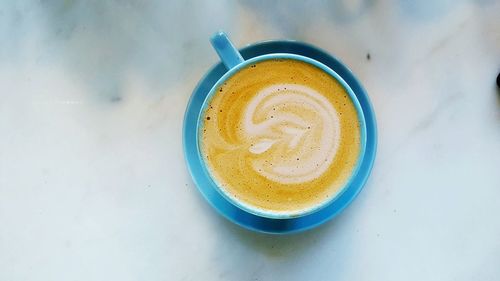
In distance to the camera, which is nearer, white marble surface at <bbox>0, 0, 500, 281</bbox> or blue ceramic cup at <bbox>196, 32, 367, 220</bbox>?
blue ceramic cup at <bbox>196, 32, 367, 220</bbox>

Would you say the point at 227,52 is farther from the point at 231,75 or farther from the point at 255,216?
the point at 255,216

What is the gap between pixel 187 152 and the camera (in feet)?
3.64

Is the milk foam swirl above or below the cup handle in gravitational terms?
below

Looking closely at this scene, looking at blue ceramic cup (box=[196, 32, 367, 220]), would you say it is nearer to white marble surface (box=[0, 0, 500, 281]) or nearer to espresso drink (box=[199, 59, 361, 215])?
espresso drink (box=[199, 59, 361, 215])

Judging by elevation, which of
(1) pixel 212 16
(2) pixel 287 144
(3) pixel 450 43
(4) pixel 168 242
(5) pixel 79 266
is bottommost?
(5) pixel 79 266

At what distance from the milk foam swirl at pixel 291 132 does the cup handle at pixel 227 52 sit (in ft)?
0.20

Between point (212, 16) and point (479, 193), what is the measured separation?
1.75 ft

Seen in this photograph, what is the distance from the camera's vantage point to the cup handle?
3.39 feet

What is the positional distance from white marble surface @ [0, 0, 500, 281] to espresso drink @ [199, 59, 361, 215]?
0.41 ft

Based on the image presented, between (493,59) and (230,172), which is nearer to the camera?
(230,172)

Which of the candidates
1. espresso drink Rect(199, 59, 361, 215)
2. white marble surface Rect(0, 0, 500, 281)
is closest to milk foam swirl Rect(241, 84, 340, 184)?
espresso drink Rect(199, 59, 361, 215)

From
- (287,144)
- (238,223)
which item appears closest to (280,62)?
(287,144)

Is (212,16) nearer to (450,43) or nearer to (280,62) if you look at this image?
(280,62)

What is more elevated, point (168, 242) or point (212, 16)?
point (212, 16)
